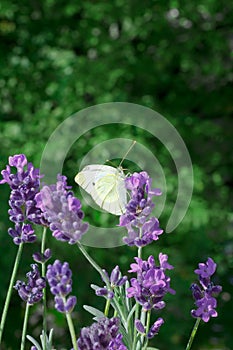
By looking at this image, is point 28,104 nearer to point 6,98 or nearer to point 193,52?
point 6,98

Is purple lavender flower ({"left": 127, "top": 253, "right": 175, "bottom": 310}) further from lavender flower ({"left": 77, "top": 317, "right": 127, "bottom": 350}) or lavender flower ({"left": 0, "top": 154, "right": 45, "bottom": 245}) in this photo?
lavender flower ({"left": 0, "top": 154, "right": 45, "bottom": 245})

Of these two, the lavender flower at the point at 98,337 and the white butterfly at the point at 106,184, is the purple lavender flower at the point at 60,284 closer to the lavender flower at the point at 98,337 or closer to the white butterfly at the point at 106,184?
the lavender flower at the point at 98,337

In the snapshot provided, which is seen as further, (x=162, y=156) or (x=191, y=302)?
(x=162, y=156)

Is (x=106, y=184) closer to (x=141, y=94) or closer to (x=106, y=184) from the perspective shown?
(x=106, y=184)

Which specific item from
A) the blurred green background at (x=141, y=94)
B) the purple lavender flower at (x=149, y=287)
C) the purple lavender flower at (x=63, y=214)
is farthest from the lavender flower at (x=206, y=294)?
the blurred green background at (x=141, y=94)

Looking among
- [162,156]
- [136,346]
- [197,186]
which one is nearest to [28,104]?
[162,156]

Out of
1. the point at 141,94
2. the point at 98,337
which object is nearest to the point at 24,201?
the point at 98,337
